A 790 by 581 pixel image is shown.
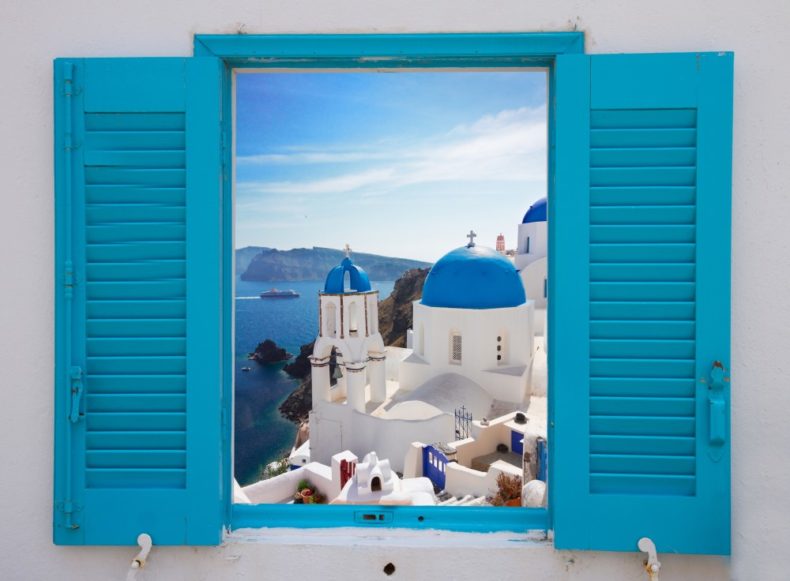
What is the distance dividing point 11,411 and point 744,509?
228cm

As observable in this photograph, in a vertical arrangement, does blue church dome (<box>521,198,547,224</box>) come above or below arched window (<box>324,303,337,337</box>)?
above

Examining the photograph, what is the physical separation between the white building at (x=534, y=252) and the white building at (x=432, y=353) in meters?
5.75

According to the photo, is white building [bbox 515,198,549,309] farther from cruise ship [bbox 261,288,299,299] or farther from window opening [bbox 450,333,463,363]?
cruise ship [bbox 261,288,299,299]

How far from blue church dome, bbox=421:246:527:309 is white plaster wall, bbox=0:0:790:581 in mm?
10077

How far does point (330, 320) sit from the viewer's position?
35.9ft

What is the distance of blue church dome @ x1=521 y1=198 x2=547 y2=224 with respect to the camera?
1847cm

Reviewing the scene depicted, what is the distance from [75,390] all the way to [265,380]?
3369 centimetres

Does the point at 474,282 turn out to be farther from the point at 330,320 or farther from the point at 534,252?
the point at 534,252

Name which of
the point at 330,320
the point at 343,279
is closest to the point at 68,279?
the point at 343,279

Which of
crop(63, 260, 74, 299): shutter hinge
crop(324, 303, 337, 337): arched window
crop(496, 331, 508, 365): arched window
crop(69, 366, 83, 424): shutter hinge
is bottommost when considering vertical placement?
crop(496, 331, 508, 365): arched window

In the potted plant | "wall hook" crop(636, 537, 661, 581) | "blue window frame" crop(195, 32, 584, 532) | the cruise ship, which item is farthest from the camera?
the cruise ship

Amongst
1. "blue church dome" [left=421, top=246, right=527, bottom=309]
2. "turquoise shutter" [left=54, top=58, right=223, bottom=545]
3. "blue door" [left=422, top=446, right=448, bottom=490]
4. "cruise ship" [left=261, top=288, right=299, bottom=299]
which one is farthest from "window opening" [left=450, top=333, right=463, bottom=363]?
"cruise ship" [left=261, top=288, right=299, bottom=299]

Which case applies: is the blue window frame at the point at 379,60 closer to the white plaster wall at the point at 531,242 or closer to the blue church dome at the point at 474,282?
the blue church dome at the point at 474,282

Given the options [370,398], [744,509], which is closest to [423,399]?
[370,398]
